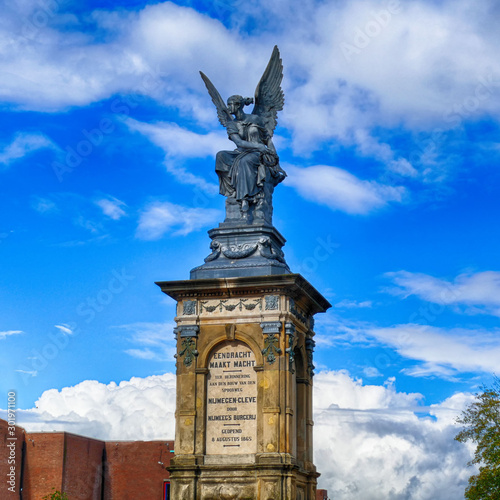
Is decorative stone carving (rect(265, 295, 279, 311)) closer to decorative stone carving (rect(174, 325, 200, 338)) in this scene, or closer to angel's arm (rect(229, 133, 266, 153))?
decorative stone carving (rect(174, 325, 200, 338))

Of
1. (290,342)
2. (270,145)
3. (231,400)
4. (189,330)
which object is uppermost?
(270,145)

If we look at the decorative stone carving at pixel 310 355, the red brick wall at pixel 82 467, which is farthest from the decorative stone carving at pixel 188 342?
the red brick wall at pixel 82 467

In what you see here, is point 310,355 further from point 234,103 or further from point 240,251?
point 234,103

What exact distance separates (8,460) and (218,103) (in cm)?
4324

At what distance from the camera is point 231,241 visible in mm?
24547

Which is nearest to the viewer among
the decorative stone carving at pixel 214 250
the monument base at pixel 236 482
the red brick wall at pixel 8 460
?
Answer: the monument base at pixel 236 482

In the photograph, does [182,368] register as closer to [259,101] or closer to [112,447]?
[259,101]

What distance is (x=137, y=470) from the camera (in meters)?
73.5

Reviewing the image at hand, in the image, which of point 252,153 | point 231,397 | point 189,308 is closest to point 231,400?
point 231,397

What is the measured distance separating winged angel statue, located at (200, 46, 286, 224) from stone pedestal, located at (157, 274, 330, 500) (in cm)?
271

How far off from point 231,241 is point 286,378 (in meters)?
Answer: 4.37

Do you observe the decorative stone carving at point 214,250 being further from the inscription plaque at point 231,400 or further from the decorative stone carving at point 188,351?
the inscription plaque at point 231,400

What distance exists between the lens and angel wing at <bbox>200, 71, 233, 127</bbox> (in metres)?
26.4

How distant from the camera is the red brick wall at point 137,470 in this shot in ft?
240
